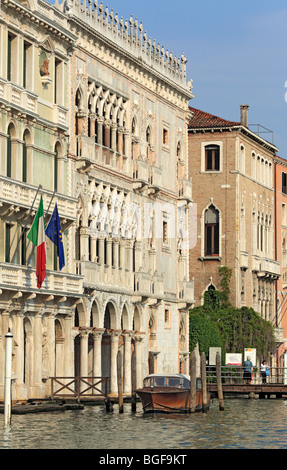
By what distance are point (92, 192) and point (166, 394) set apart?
8.82 m

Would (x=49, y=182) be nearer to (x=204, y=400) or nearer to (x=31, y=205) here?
(x=31, y=205)

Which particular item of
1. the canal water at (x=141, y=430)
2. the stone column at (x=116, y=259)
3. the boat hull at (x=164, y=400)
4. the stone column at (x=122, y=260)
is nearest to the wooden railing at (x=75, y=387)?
the canal water at (x=141, y=430)

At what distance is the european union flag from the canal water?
14.6ft

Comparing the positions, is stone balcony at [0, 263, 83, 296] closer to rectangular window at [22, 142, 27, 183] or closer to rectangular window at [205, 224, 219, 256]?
rectangular window at [22, 142, 27, 183]

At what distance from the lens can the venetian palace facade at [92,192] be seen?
4072cm

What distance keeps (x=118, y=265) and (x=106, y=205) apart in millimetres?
2388

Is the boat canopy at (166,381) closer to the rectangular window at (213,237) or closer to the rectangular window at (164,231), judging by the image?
the rectangular window at (164,231)

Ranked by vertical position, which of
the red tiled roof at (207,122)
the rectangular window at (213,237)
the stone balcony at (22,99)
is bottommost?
the rectangular window at (213,237)

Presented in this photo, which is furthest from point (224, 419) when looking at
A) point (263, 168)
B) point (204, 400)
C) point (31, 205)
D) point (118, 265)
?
point (263, 168)

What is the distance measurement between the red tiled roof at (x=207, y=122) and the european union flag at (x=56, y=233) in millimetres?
24165

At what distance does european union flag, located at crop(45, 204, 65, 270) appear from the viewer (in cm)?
4153

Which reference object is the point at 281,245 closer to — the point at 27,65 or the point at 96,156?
the point at 96,156

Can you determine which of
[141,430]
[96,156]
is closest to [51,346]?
[96,156]

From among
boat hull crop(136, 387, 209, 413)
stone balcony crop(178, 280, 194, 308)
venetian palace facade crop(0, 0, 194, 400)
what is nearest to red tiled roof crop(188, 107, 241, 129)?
venetian palace facade crop(0, 0, 194, 400)
